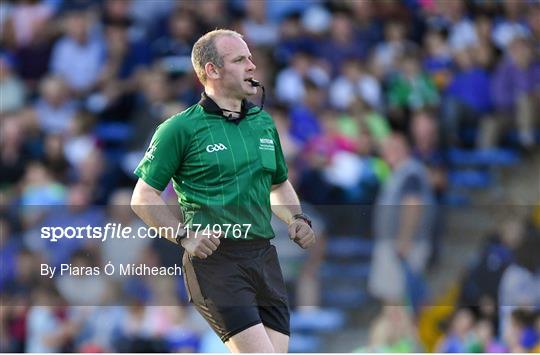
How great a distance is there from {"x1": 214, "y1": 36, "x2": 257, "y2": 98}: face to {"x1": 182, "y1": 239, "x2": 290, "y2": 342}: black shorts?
610mm

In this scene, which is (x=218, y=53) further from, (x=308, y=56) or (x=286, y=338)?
(x=308, y=56)

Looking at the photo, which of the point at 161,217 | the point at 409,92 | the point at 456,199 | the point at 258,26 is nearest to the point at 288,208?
the point at 161,217

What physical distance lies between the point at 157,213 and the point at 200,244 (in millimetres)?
227

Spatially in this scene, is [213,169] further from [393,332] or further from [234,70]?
[393,332]

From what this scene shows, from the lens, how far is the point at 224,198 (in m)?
5.86

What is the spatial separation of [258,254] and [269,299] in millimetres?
186

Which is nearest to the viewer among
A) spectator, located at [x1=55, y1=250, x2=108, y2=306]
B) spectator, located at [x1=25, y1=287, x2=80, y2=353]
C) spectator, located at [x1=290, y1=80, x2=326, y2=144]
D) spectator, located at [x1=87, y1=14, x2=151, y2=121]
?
spectator, located at [x1=55, y1=250, x2=108, y2=306]

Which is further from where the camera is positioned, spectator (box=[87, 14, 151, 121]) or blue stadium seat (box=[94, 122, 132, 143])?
spectator (box=[87, 14, 151, 121])

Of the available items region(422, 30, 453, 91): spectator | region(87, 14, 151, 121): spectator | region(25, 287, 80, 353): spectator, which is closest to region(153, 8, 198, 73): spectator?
region(87, 14, 151, 121): spectator

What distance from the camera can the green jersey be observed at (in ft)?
19.1

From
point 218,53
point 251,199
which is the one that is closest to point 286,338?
point 251,199

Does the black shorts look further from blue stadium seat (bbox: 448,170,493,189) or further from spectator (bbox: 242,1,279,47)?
spectator (bbox: 242,1,279,47)

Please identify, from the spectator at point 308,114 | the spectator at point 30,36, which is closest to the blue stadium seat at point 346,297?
the spectator at point 308,114

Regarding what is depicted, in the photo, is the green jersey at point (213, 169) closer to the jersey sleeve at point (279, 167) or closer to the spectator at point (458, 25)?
the jersey sleeve at point (279, 167)
